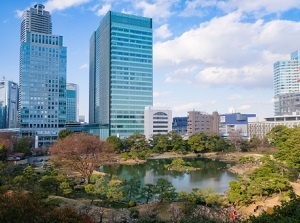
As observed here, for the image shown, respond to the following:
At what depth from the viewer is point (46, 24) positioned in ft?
315

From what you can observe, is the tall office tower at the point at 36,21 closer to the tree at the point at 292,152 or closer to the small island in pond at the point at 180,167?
the small island in pond at the point at 180,167

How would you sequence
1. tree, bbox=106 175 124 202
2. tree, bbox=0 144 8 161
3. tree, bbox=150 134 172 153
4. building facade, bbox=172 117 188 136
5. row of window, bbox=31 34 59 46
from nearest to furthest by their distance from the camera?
tree, bbox=106 175 124 202
tree, bbox=0 144 8 161
tree, bbox=150 134 172 153
row of window, bbox=31 34 59 46
building facade, bbox=172 117 188 136

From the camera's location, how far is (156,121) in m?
76.8

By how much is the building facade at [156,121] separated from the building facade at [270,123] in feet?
74.1

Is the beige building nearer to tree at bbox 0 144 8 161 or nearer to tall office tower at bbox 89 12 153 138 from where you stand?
tall office tower at bbox 89 12 153 138

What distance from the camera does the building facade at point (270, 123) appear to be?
77.4 metres

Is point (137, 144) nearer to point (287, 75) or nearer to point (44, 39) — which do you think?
point (44, 39)

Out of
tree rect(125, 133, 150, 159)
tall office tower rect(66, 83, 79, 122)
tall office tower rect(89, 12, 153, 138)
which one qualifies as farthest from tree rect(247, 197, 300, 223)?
tall office tower rect(66, 83, 79, 122)

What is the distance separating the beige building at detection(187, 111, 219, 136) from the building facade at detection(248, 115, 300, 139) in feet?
34.8

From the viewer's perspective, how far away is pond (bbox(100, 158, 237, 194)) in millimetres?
27909

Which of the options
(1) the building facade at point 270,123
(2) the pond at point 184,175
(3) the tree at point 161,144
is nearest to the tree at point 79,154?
(2) the pond at point 184,175

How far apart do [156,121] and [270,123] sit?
32053mm

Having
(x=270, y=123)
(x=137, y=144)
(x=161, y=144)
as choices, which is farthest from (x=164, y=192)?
(x=270, y=123)

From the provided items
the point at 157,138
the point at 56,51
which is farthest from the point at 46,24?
the point at 157,138
